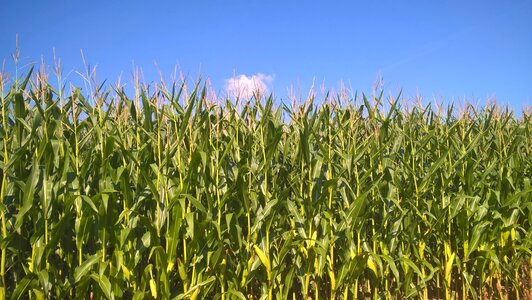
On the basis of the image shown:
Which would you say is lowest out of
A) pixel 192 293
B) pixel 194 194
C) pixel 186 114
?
pixel 192 293

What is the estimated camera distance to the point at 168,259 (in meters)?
3.48

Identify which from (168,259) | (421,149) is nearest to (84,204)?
(168,259)

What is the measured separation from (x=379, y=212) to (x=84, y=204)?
9.60ft

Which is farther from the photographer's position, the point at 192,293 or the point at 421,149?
the point at 421,149

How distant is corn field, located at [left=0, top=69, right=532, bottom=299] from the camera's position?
3408mm

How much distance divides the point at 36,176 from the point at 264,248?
6.57 feet

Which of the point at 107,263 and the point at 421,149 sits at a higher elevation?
the point at 421,149

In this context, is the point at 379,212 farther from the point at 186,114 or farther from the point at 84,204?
the point at 84,204

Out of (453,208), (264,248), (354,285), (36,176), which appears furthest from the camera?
(453,208)

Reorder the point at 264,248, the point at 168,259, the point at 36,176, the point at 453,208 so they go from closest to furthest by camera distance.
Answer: the point at 36,176
the point at 168,259
the point at 264,248
the point at 453,208

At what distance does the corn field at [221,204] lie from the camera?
3.41 m

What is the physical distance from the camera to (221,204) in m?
3.62

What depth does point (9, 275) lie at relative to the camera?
145 inches

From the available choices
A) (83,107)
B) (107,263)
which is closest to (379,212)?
(107,263)
